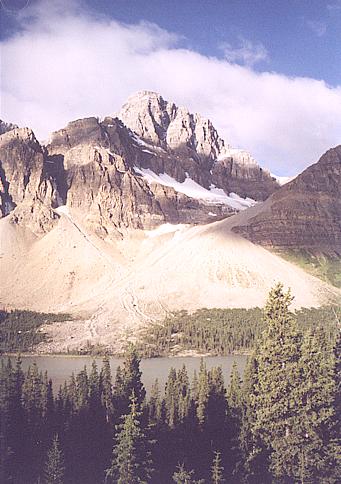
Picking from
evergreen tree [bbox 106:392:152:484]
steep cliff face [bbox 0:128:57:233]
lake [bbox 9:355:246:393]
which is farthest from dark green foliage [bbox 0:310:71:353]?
evergreen tree [bbox 106:392:152:484]

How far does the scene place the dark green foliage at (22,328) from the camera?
3077 inches

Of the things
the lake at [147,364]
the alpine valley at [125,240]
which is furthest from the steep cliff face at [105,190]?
the lake at [147,364]

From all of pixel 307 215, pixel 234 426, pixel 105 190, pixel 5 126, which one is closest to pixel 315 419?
pixel 234 426

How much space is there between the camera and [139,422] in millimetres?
16922

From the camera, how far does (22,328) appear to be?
8656 cm

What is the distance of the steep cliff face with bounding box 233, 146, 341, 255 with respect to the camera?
5433 inches

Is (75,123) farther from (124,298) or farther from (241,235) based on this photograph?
(124,298)

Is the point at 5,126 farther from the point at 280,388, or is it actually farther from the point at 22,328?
the point at 280,388

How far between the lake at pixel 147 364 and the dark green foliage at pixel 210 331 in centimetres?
398

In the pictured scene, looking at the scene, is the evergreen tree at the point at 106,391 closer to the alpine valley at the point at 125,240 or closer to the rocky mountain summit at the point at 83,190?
the alpine valley at the point at 125,240

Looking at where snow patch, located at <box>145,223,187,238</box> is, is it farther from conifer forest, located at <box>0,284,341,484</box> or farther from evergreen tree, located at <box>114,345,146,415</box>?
evergreen tree, located at <box>114,345,146,415</box>

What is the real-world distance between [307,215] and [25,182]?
81.0 meters

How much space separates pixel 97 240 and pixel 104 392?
357ft

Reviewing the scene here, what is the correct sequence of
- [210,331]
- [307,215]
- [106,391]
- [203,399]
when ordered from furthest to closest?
[307,215] → [210,331] → [106,391] → [203,399]
